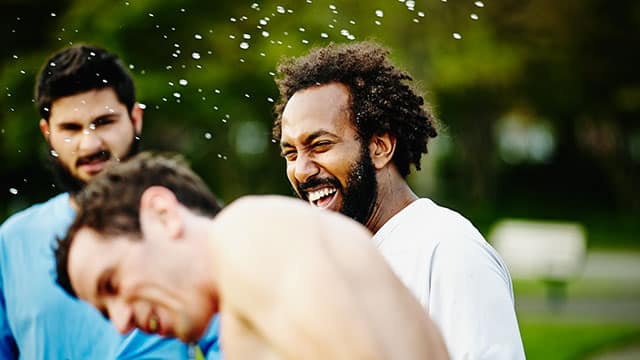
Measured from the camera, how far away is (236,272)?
288 centimetres

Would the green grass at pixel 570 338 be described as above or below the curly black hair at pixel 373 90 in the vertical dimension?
below

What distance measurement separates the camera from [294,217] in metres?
2.92

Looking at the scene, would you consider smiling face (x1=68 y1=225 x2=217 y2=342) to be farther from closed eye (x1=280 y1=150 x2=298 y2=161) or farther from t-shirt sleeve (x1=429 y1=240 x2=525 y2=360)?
closed eye (x1=280 y1=150 x2=298 y2=161)

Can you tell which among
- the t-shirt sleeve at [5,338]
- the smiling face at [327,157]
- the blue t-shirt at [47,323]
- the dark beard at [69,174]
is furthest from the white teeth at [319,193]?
the t-shirt sleeve at [5,338]

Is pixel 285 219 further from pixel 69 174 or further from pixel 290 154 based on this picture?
pixel 69 174

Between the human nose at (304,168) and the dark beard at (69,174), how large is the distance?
874mm

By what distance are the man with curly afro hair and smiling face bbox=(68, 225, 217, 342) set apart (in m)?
1.12

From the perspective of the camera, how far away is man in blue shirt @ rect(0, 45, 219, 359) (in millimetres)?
4926

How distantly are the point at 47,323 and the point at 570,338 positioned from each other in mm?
8002

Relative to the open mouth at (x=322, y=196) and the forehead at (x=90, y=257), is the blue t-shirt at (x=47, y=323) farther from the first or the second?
the forehead at (x=90, y=257)

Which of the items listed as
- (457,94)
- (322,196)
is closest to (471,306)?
(322,196)

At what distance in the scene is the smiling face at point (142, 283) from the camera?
9.71 ft

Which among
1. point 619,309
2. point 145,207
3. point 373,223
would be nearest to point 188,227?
point 145,207

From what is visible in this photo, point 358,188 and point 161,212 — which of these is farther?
point 358,188
